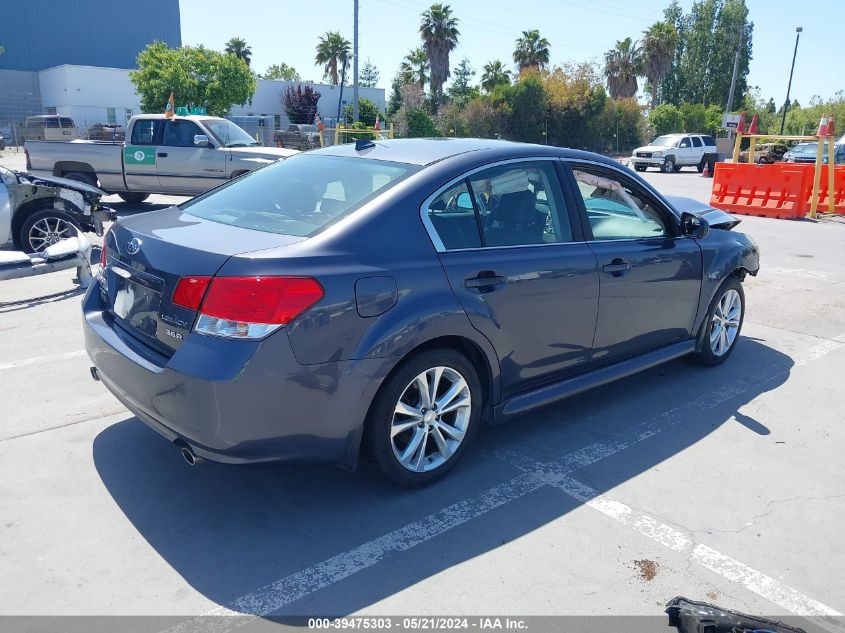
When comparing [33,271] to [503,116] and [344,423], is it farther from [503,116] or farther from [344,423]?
[503,116]

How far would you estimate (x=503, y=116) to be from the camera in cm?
4450

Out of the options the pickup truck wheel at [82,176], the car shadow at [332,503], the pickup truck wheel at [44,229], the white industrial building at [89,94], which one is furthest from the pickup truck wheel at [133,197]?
the white industrial building at [89,94]

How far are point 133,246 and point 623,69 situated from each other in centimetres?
6865

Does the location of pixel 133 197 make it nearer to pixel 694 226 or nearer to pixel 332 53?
pixel 694 226

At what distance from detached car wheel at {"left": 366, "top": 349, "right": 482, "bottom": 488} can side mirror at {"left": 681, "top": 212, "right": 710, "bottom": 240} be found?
217 cm

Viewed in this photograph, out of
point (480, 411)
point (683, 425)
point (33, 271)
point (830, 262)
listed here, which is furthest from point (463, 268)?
point (830, 262)

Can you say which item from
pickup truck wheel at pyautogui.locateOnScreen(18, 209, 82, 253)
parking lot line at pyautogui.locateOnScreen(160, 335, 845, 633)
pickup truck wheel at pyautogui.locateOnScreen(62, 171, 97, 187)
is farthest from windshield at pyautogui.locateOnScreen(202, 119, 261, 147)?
parking lot line at pyautogui.locateOnScreen(160, 335, 845, 633)

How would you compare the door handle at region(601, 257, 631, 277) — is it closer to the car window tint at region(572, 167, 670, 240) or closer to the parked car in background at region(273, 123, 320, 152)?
the car window tint at region(572, 167, 670, 240)

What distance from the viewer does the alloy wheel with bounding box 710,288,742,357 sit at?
5.62 m

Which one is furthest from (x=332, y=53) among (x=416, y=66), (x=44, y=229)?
(x=44, y=229)

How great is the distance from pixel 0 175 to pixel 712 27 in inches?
3189

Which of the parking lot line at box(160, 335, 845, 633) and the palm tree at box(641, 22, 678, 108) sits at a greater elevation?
the palm tree at box(641, 22, 678, 108)

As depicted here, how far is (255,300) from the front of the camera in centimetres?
298

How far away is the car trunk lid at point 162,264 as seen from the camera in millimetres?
3137
